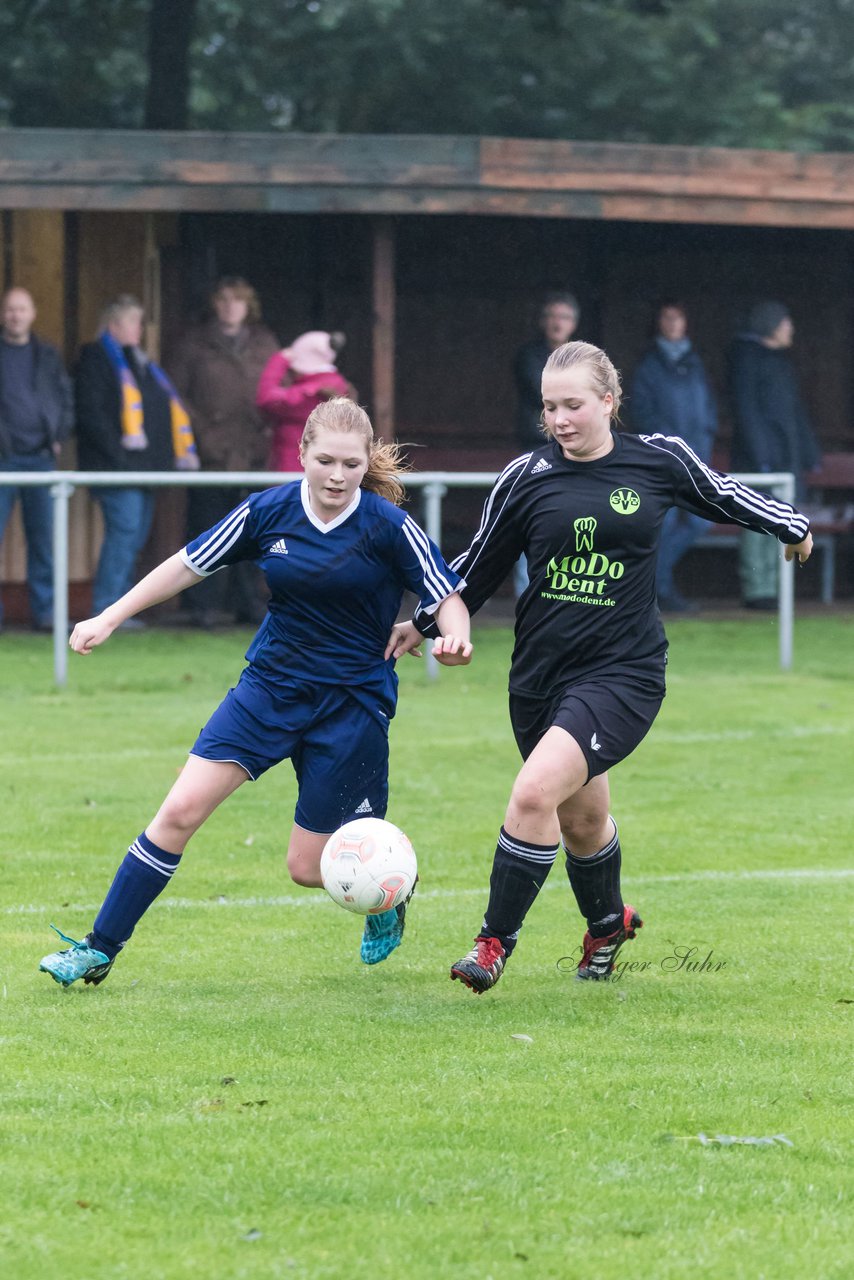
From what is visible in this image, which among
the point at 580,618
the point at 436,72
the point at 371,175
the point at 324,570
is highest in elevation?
the point at 436,72

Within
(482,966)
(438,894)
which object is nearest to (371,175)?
(438,894)

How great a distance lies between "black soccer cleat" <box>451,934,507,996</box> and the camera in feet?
17.6

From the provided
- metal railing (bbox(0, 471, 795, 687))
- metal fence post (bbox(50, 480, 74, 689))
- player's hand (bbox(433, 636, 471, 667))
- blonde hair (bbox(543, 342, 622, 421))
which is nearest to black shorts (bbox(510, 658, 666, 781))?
player's hand (bbox(433, 636, 471, 667))

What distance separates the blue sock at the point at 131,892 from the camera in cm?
551

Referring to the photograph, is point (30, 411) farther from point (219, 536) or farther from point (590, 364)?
point (590, 364)

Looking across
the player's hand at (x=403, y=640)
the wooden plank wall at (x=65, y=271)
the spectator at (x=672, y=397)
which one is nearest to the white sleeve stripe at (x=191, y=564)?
the player's hand at (x=403, y=640)

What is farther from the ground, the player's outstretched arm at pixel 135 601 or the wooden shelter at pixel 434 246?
the wooden shelter at pixel 434 246

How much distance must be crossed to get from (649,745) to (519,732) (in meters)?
4.62

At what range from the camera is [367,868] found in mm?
5527

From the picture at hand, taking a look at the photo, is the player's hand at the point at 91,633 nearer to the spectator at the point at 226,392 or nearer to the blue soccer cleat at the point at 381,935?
the blue soccer cleat at the point at 381,935

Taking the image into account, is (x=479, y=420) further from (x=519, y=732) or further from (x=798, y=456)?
(x=519, y=732)

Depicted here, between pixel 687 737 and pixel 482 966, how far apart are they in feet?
17.3

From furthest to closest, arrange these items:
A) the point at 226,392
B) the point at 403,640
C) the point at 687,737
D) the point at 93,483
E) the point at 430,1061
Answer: the point at 226,392, the point at 93,483, the point at 687,737, the point at 403,640, the point at 430,1061

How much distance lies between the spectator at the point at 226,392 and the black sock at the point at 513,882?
894 cm
